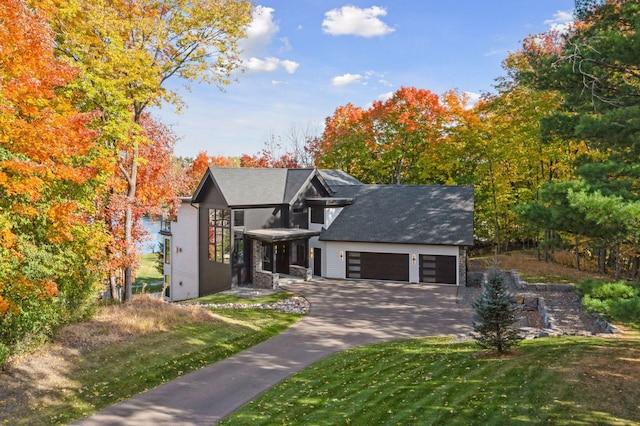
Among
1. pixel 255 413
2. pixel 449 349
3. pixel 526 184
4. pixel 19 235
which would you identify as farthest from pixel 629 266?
pixel 19 235

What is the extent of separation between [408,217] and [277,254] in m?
9.06

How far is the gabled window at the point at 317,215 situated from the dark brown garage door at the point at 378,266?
9.87 feet

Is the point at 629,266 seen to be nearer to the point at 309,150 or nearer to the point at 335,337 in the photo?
the point at 335,337

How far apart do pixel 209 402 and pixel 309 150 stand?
4240 centimetres

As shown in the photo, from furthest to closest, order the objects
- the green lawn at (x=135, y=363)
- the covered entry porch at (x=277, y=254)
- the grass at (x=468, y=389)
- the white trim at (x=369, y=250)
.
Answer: the white trim at (x=369, y=250)
the covered entry porch at (x=277, y=254)
the green lawn at (x=135, y=363)
the grass at (x=468, y=389)

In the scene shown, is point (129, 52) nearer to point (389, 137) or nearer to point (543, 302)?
point (543, 302)

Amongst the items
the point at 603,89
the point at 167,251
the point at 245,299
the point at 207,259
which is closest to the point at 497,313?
the point at 603,89

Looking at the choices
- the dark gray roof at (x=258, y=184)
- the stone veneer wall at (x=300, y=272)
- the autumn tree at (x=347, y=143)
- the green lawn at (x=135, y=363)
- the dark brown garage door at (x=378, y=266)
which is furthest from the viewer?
the autumn tree at (x=347, y=143)

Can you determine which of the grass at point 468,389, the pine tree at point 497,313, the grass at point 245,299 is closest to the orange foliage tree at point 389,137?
the grass at point 245,299

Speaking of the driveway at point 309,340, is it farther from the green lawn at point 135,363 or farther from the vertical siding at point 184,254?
the vertical siding at point 184,254

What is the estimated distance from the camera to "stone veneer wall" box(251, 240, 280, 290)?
24625mm

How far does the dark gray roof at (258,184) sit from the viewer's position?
2553cm

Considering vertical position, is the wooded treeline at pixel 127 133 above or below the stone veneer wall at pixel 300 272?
above

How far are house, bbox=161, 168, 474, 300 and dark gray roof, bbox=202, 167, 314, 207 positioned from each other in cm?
7
